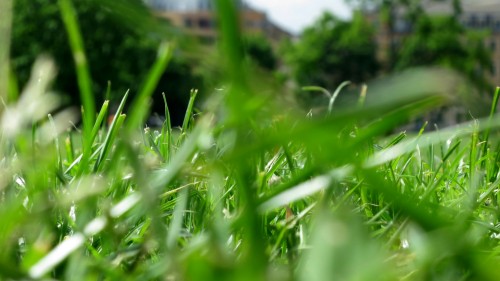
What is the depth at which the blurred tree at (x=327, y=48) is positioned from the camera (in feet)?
81.3

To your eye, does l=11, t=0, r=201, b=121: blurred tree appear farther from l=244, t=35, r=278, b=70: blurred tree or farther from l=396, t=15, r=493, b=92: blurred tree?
l=244, t=35, r=278, b=70: blurred tree

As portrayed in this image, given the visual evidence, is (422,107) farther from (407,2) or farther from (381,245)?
(407,2)

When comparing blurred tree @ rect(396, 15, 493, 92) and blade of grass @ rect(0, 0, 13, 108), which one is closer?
blade of grass @ rect(0, 0, 13, 108)

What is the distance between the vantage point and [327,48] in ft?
82.0

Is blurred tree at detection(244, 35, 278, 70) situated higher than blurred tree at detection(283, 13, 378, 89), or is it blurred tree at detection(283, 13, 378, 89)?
blurred tree at detection(283, 13, 378, 89)

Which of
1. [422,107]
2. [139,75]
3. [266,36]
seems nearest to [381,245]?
[422,107]

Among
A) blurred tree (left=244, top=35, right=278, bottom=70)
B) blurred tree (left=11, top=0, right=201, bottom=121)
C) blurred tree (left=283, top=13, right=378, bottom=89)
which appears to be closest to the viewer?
blurred tree (left=11, top=0, right=201, bottom=121)

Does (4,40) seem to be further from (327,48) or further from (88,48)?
(327,48)

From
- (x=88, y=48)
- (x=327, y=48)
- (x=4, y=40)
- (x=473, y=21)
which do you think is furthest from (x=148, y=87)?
(x=473, y=21)

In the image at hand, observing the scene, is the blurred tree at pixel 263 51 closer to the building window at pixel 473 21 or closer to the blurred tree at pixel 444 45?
the blurred tree at pixel 444 45

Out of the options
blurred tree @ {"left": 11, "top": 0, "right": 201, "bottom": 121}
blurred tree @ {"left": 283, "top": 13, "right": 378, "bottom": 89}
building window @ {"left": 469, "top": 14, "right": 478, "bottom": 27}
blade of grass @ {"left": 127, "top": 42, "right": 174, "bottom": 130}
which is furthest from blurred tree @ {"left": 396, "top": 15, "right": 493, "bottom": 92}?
blade of grass @ {"left": 127, "top": 42, "right": 174, "bottom": 130}

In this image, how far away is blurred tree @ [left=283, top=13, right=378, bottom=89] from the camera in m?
24.8

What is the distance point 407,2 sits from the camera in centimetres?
2275

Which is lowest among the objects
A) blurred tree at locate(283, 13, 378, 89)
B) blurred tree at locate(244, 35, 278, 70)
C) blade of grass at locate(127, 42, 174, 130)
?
blurred tree at locate(244, 35, 278, 70)
